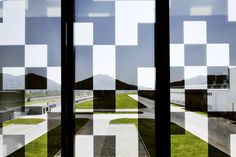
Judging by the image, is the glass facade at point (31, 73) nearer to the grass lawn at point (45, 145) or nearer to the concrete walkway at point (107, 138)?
the grass lawn at point (45, 145)

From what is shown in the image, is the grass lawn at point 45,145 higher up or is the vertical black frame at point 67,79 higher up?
the vertical black frame at point 67,79

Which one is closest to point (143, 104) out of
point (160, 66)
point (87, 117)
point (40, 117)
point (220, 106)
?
point (160, 66)

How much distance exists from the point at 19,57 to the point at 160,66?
3.61 ft

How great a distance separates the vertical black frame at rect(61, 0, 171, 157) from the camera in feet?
4.76

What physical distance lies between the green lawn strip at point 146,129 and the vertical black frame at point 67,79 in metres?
0.32

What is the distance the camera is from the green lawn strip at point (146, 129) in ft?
4.94

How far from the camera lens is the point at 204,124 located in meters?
1.58

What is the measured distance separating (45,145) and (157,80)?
0.99 meters

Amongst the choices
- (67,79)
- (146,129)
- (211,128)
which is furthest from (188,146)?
(67,79)

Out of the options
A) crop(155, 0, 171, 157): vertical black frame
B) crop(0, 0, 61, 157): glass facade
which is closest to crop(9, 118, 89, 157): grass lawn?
crop(0, 0, 61, 157): glass facade

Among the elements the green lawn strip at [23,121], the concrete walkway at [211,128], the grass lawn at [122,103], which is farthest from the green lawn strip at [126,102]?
the green lawn strip at [23,121]

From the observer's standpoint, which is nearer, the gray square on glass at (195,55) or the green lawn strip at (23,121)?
the gray square on glass at (195,55)

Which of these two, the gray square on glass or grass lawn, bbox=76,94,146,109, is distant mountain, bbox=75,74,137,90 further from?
the gray square on glass

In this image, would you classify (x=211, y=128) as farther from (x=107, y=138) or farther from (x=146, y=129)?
(x=107, y=138)
